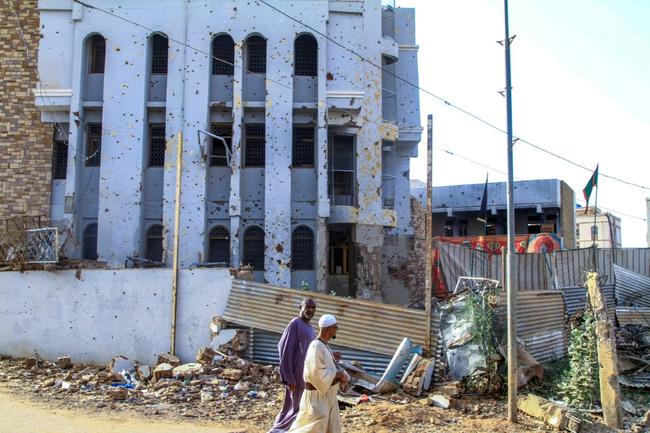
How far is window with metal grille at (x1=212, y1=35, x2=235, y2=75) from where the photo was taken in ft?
62.0

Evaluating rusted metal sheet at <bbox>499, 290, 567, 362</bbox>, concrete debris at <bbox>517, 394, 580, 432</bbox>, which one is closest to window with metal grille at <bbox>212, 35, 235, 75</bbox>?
rusted metal sheet at <bbox>499, 290, 567, 362</bbox>

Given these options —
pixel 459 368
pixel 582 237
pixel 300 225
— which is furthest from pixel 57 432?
pixel 582 237

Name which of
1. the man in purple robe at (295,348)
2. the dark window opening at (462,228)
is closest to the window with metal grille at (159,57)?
the man in purple robe at (295,348)

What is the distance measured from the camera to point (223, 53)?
18953 mm

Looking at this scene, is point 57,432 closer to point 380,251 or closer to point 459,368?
point 459,368

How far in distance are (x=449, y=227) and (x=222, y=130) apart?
52.3 ft

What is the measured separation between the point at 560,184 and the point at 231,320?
70.1ft

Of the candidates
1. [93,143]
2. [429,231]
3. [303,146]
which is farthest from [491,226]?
[429,231]

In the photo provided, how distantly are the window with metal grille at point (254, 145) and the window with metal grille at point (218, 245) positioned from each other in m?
2.18

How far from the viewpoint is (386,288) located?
20.7 m

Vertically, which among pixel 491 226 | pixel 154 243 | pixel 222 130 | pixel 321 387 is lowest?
pixel 321 387

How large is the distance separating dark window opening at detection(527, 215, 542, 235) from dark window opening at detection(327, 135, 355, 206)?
1382cm

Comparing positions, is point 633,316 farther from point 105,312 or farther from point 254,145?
point 105,312

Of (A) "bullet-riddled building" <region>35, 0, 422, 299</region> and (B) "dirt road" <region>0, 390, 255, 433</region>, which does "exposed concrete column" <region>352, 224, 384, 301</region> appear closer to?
(A) "bullet-riddled building" <region>35, 0, 422, 299</region>
